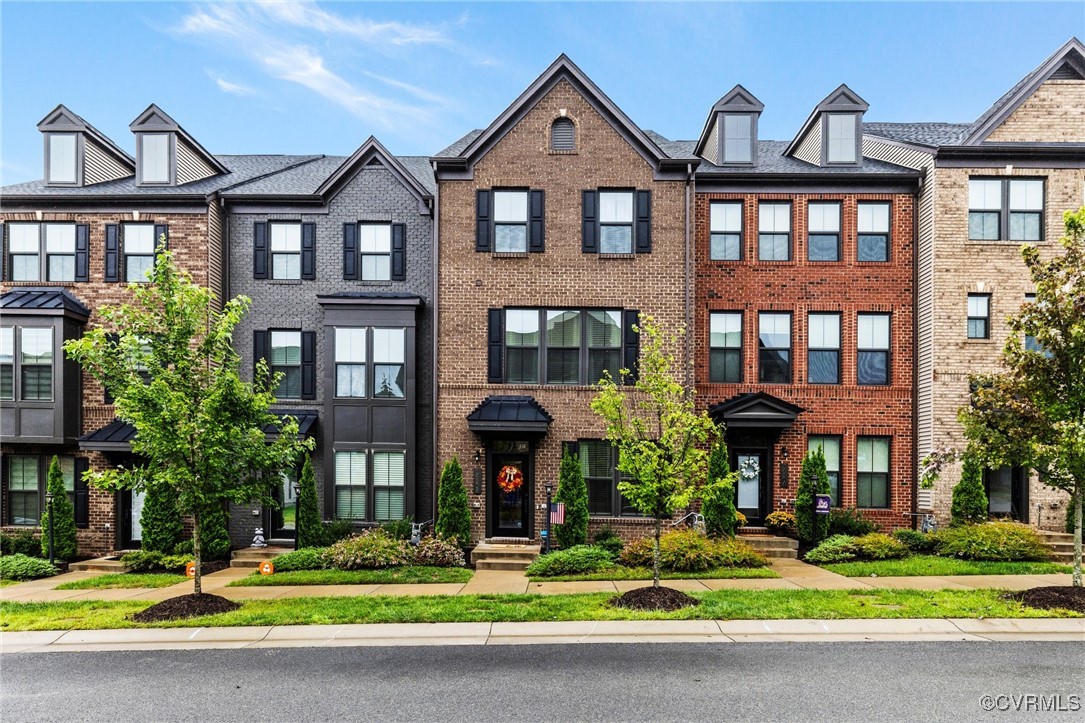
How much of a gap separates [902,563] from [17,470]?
73.4 ft

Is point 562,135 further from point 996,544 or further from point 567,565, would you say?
point 996,544

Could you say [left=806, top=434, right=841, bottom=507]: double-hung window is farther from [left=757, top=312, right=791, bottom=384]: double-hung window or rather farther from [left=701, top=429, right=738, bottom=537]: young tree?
[left=701, top=429, right=738, bottom=537]: young tree

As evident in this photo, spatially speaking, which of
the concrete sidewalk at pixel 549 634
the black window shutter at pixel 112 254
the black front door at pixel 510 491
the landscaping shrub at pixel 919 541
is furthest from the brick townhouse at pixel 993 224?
the black window shutter at pixel 112 254

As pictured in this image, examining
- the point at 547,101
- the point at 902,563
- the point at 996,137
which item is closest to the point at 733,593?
the point at 902,563

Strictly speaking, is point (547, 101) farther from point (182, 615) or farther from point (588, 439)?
point (182, 615)

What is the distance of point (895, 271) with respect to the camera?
701 inches

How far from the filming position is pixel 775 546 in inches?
633

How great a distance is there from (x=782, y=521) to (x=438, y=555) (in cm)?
894

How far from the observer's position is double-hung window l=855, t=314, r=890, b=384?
1788 centimetres

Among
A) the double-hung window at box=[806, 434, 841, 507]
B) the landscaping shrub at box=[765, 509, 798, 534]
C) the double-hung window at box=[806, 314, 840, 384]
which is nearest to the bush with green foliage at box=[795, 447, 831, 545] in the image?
the landscaping shrub at box=[765, 509, 798, 534]

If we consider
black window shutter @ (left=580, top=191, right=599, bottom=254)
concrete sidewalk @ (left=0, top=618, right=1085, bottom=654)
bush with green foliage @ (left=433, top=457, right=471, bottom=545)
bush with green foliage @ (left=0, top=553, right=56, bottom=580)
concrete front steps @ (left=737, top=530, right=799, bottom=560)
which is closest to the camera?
concrete sidewalk @ (left=0, top=618, right=1085, bottom=654)

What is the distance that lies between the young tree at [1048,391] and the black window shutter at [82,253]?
2115cm

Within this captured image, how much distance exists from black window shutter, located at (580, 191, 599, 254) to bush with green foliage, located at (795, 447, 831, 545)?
794 centimetres

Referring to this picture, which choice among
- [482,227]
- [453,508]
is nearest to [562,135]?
[482,227]
